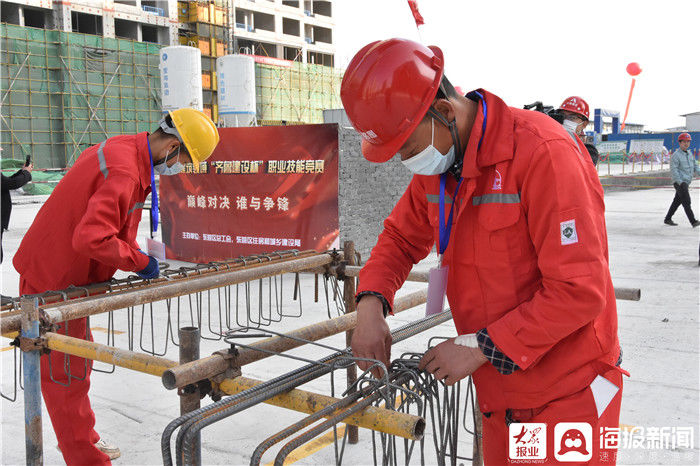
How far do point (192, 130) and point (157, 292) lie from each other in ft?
4.62

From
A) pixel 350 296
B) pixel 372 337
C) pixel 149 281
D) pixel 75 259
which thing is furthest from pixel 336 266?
pixel 372 337

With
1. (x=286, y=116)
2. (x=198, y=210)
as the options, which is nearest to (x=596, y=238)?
(x=198, y=210)

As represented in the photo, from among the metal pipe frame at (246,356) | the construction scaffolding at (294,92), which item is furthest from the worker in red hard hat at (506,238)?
the construction scaffolding at (294,92)

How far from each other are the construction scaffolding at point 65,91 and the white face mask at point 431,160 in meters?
30.5

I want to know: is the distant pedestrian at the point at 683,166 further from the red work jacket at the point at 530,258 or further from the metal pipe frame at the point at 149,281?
the red work jacket at the point at 530,258

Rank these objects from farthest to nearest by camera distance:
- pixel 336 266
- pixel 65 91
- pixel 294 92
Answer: pixel 294 92, pixel 65 91, pixel 336 266

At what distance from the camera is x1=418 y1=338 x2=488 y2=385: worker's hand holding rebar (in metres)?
1.56

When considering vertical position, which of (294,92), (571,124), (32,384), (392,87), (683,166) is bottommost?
(32,384)

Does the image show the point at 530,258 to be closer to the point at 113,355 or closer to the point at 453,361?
the point at 453,361

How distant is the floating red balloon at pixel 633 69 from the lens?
58.6ft

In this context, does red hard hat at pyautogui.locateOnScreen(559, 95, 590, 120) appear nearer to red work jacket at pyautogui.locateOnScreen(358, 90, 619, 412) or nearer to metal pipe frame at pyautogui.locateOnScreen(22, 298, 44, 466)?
red work jacket at pyautogui.locateOnScreen(358, 90, 619, 412)

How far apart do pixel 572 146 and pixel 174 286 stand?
6.58 feet

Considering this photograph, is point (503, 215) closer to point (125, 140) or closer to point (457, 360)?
point (457, 360)

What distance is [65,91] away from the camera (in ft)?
100
